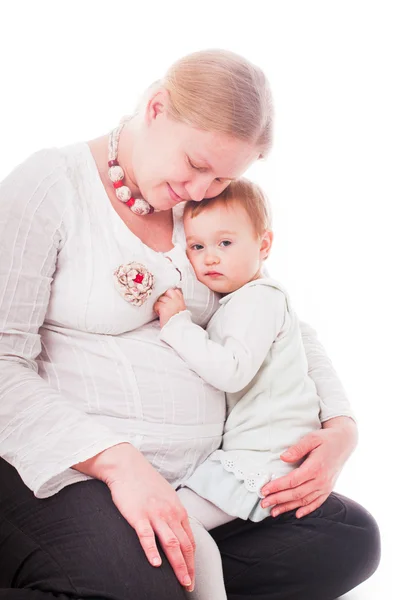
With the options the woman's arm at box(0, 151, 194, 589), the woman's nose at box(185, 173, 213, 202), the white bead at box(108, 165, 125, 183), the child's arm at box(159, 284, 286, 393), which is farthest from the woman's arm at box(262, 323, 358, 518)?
the white bead at box(108, 165, 125, 183)

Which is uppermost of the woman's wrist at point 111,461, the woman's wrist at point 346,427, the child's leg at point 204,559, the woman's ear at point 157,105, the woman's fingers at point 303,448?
the woman's ear at point 157,105

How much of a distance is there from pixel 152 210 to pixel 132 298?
0.80 ft

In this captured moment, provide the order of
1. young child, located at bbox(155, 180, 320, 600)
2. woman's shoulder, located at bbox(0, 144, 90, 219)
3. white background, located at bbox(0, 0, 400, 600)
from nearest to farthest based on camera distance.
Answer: woman's shoulder, located at bbox(0, 144, 90, 219) < young child, located at bbox(155, 180, 320, 600) < white background, located at bbox(0, 0, 400, 600)

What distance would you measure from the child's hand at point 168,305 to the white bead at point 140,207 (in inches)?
7.4

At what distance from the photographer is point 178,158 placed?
1.76m

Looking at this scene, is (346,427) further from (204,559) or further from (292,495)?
(204,559)

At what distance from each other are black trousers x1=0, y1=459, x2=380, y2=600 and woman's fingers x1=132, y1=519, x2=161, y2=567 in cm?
1

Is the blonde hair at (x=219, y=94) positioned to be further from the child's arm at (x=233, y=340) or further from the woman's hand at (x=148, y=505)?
the woman's hand at (x=148, y=505)

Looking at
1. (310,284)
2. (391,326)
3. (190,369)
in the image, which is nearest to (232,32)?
(310,284)

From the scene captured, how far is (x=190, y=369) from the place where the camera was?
1.85 metres

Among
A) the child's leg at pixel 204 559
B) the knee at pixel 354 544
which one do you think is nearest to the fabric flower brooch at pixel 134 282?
the child's leg at pixel 204 559

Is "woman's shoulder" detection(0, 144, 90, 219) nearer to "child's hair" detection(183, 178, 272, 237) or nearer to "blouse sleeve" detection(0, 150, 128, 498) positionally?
"blouse sleeve" detection(0, 150, 128, 498)

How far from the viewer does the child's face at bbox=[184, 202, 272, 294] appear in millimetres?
1907

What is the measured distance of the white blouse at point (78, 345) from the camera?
157 cm
